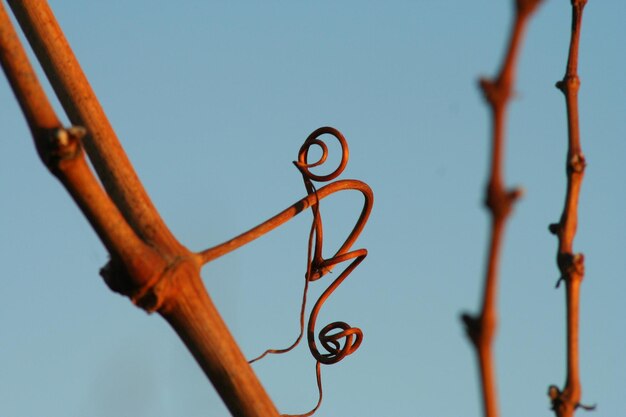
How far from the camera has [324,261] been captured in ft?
4.09

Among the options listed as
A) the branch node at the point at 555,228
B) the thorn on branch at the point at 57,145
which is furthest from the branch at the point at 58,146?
the branch node at the point at 555,228

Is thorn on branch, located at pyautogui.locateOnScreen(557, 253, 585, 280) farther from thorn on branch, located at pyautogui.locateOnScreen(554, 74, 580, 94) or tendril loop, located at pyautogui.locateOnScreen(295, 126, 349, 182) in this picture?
tendril loop, located at pyautogui.locateOnScreen(295, 126, 349, 182)

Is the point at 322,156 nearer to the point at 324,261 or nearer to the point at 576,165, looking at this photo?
the point at 324,261

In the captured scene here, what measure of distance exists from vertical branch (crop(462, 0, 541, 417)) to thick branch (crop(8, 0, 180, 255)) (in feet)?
1.58

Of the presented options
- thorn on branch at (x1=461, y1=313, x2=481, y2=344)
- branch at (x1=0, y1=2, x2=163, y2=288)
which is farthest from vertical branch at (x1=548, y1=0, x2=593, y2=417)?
branch at (x1=0, y1=2, x2=163, y2=288)

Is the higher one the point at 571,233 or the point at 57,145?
the point at 57,145

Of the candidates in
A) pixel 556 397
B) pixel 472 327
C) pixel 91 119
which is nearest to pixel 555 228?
pixel 556 397

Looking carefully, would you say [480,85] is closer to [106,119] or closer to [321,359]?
[106,119]

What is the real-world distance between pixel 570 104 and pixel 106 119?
430 mm

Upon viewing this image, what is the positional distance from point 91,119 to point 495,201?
62 cm

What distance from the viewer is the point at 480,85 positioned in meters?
0.41

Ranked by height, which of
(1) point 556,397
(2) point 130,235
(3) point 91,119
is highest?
(3) point 91,119

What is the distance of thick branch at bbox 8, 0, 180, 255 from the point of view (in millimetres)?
853

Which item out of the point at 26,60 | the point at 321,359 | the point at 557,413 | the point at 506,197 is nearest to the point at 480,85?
the point at 506,197
